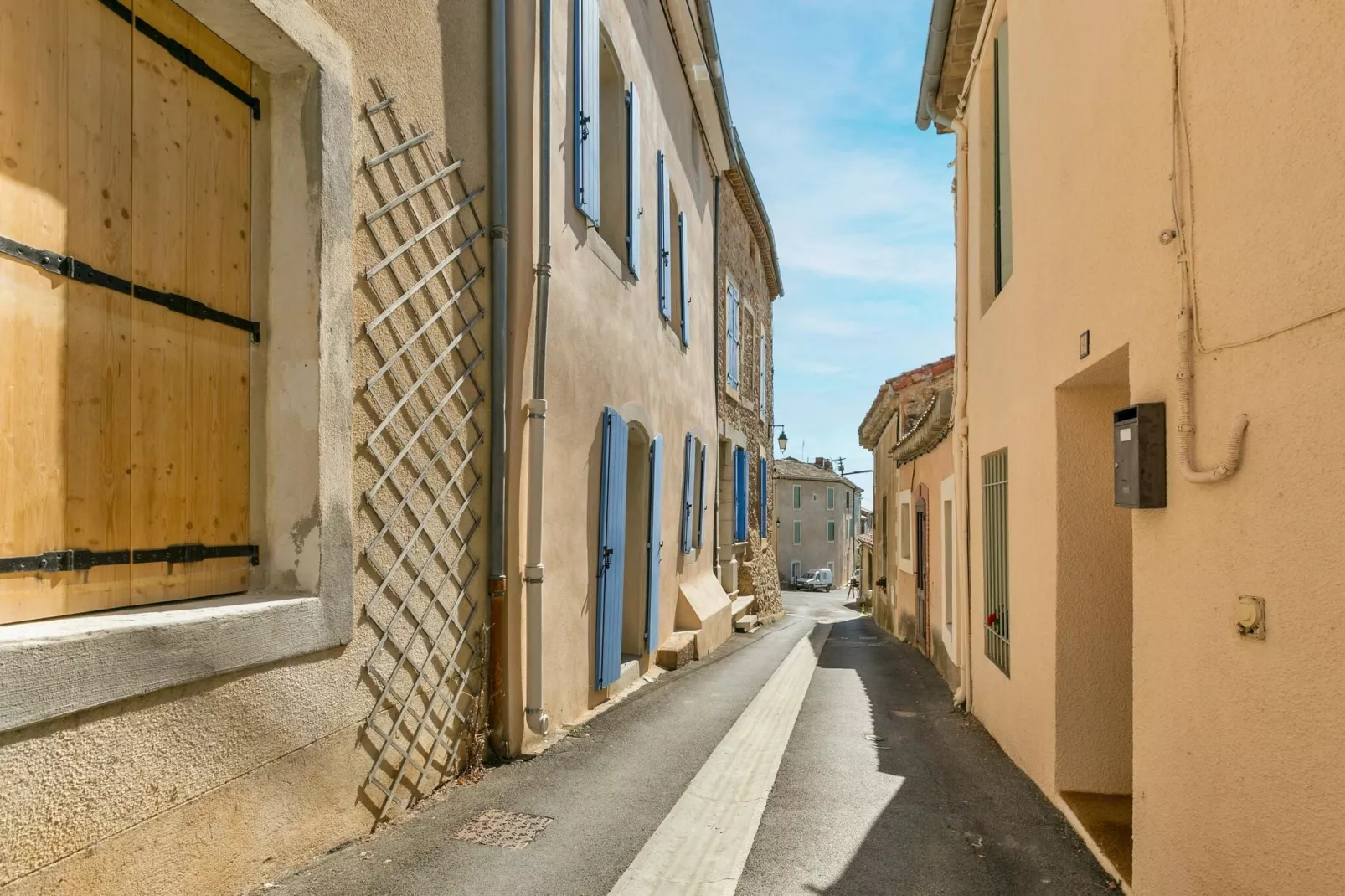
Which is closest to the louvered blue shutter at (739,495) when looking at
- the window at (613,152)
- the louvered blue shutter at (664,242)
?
the louvered blue shutter at (664,242)

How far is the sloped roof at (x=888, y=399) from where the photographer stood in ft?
38.1

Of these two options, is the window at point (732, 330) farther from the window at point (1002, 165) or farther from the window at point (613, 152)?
the window at point (1002, 165)

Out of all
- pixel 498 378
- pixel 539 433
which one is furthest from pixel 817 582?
pixel 498 378

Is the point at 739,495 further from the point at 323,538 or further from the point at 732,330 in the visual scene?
the point at 323,538

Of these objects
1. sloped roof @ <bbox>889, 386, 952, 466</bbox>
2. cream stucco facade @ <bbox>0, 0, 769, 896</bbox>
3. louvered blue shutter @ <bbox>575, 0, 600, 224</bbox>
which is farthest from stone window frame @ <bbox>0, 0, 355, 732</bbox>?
sloped roof @ <bbox>889, 386, 952, 466</bbox>

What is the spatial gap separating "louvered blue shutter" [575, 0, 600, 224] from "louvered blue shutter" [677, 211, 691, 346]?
363cm

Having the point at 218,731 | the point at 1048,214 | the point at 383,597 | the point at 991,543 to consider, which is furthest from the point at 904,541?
the point at 218,731

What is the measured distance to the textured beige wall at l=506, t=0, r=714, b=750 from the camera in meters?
4.76

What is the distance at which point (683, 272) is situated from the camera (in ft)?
31.4

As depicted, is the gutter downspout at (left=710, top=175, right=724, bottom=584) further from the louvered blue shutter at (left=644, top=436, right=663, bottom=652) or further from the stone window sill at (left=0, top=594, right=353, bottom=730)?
the stone window sill at (left=0, top=594, right=353, bottom=730)

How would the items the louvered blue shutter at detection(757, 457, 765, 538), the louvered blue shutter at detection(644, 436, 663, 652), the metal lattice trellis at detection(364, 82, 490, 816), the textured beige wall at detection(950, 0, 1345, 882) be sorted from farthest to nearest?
the louvered blue shutter at detection(757, 457, 765, 538), the louvered blue shutter at detection(644, 436, 663, 652), the metal lattice trellis at detection(364, 82, 490, 816), the textured beige wall at detection(950, 0, 1345, 882)

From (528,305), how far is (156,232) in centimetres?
231

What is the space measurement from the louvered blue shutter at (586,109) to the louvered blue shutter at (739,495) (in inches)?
304

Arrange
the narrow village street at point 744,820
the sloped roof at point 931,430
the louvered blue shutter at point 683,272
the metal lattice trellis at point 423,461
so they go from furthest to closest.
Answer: the louvered blue shutter at point 683,272 → the sloped roof at point 931,430 → the metal lattice trellis at point 423,461 → the narrow village street at point 744,820
